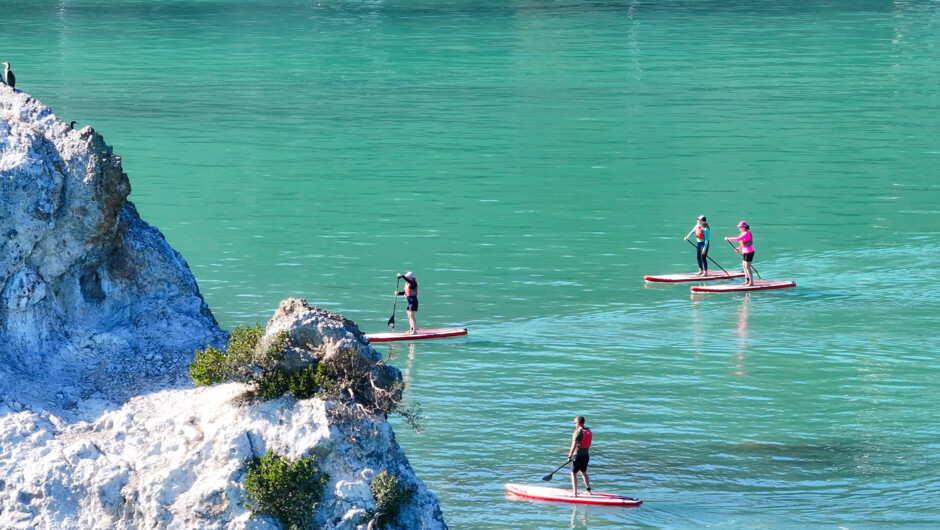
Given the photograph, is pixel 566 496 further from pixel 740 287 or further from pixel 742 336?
pixel 740 287

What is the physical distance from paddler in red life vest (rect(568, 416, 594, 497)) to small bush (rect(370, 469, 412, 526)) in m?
8.57

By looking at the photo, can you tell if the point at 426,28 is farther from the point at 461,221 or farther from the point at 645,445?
the point at 645,445

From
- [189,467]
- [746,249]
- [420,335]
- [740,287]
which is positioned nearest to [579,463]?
[189,467]

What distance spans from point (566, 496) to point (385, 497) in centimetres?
917

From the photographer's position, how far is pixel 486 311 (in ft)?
144

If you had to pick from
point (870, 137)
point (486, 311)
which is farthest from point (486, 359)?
point (870, 137)

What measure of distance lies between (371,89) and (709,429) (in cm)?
6125

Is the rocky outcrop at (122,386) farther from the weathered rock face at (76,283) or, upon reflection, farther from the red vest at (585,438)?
the red vest at (585,438)

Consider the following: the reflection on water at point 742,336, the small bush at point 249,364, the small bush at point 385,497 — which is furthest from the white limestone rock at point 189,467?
the reflection on water at point 742,336

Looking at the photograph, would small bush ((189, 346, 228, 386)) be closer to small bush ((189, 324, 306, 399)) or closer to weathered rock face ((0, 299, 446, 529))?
small bush ((189, 324, 306, 399))

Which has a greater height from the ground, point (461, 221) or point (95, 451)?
point (95, 451)

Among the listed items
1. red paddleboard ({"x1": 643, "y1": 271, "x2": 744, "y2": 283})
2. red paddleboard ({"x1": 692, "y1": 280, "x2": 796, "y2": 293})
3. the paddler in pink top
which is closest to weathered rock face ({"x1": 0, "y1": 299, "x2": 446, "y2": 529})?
the paddler in pink top

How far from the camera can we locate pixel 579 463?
28.1 meters

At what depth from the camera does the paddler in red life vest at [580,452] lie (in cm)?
2778
